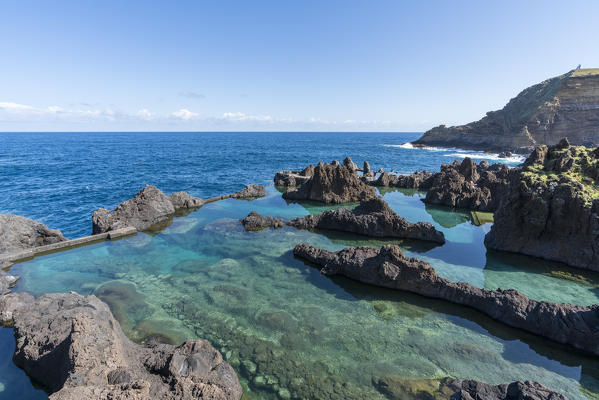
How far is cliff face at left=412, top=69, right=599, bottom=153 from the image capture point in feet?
250

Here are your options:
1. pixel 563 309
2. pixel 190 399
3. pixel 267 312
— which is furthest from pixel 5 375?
pixel 563 309

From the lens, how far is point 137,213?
24.6 metres

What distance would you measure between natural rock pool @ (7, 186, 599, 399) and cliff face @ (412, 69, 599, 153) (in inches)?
3343

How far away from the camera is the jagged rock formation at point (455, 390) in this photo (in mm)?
7430

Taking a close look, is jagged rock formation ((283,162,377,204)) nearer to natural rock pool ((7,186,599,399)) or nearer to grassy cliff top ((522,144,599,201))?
natural rock pool ((7,186,599,399))

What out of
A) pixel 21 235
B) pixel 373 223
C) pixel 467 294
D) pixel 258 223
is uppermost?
pixel 373 223

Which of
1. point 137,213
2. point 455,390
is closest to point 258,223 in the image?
point 137,213

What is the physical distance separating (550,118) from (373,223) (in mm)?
91886

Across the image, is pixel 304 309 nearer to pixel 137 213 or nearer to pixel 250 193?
pixel 137 213

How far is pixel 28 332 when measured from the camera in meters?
9.73

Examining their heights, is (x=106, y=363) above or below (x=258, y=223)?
above

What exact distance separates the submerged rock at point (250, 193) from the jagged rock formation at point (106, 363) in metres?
25.5

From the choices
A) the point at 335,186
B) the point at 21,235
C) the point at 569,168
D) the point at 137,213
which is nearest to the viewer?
the point at 569,168

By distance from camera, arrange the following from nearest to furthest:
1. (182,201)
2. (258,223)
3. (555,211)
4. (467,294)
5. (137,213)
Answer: (467,294) → (555,211) → (258,223) → (137,213) → (182,201)
